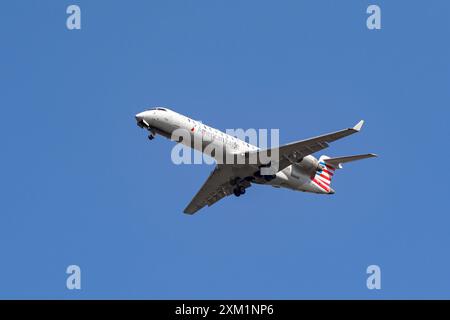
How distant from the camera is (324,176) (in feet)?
161

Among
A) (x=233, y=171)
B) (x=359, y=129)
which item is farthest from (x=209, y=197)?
(x=359, y=129)

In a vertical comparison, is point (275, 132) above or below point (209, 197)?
above

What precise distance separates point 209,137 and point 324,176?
25.5 feet

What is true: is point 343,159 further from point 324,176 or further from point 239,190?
point 239,190

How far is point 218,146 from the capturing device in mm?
45500

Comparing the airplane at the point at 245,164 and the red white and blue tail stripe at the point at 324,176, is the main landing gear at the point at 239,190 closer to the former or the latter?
the airplane at the point at 245,164

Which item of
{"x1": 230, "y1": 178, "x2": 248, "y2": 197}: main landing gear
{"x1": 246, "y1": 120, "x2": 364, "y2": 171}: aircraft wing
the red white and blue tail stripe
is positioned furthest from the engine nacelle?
{"x1": 230, "y1": 178, "x2": 248, "y2": 197}: main landing gear

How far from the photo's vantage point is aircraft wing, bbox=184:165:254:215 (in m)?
46.8

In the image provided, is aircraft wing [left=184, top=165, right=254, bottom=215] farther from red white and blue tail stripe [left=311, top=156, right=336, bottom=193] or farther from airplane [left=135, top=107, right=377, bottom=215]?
red white and blue tail stripe [left=311, top=156, right=336, bottom=193]

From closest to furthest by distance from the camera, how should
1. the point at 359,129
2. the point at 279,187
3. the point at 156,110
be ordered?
the point at 359,129
the point at 156,110
the point at 279,187

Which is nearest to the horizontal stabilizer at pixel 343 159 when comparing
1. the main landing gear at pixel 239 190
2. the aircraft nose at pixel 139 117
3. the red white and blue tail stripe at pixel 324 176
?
the red white and blue tail stripe at pixel 324 176

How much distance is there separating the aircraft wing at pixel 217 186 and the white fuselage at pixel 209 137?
1.03 metres

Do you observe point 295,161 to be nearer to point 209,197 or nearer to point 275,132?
point 275,132

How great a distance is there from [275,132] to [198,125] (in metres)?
4.61
